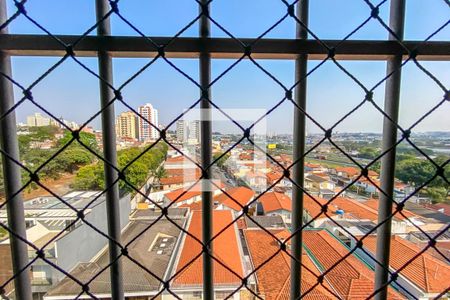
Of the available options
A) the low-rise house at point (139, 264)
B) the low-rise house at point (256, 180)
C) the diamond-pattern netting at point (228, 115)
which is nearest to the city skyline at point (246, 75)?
the diamond-pattern netting at point (228, 115)

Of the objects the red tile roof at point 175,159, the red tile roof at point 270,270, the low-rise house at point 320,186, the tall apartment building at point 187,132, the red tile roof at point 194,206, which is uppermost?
the tall apartment building at point 187,132

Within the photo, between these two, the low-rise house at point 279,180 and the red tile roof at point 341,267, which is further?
the red tile roof at point 341,267

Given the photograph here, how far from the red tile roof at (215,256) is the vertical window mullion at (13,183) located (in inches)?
12.1

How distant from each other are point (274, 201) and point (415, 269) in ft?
1.73

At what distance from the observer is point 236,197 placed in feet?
1.69

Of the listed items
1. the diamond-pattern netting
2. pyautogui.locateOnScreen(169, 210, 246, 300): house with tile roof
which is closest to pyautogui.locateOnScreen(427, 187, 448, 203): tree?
the diamond-pattern netting

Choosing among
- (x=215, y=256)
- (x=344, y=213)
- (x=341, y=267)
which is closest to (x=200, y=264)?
(x=215, y=256)

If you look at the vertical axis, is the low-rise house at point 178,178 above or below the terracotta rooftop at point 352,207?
above

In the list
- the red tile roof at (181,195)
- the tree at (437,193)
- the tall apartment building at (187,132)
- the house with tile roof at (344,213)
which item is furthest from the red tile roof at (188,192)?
the tree at (437,193)

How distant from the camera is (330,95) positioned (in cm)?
51

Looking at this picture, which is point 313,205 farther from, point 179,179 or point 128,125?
point 128,125

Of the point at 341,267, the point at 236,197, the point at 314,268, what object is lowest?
the point at 341,267

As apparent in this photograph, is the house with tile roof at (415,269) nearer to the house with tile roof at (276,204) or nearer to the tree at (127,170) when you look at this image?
the house with tile roof at (276,204)

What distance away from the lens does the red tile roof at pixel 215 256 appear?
513mm
